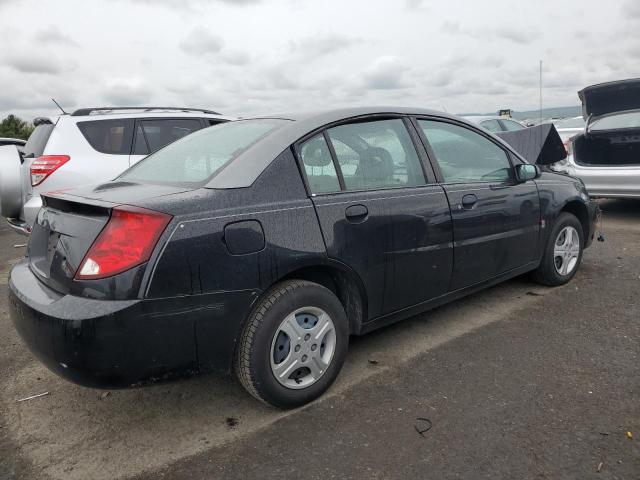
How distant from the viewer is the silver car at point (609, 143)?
22.4 ft

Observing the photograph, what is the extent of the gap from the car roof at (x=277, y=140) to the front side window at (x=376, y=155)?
2.9 inches

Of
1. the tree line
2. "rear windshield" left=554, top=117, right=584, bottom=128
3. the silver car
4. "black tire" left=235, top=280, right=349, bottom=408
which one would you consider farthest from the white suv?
the tree line

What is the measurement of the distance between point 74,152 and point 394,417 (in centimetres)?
448

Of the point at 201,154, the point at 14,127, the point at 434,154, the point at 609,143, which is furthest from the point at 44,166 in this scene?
the point at 14,127

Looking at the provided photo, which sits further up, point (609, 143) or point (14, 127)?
point (14, 127)

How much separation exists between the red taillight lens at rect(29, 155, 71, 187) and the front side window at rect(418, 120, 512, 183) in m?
3.80

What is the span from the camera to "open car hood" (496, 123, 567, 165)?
5340 millimetres

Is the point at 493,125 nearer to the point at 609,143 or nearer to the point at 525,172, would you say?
the point at 609,143

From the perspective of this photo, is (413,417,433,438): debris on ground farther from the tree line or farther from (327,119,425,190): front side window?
the tree line

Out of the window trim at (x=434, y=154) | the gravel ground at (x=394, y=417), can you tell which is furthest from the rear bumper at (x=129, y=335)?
the window trim at (x=434, y=154)

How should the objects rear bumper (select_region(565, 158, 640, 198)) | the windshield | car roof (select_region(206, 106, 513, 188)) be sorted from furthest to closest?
the windshield, rear bumper (select_region(565, 158, 640, 198)), car roof (select_region(206, 106, 513, 188))

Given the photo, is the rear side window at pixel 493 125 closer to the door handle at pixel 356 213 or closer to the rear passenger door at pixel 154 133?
the rear passenger door at pixel 154 133

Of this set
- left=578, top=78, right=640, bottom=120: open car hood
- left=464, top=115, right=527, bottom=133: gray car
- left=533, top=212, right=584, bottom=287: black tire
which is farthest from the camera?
left=464, top=115, right=527, bottom=133: gray car

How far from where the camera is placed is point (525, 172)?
3.90m
